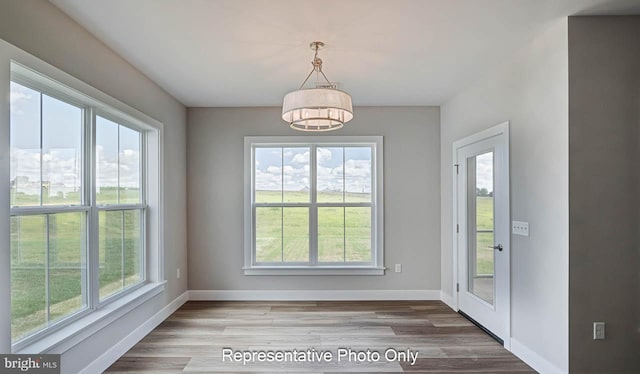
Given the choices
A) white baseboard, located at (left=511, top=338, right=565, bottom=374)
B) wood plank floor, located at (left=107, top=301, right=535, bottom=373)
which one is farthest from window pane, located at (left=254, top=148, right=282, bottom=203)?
white baseboard, located at (left=511, top=338, right=565, bottom=374)

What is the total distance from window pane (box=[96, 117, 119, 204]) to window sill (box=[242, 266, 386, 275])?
2.12m

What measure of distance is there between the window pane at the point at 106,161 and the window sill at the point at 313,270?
212 centimetres

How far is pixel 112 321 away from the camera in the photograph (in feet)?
10.1

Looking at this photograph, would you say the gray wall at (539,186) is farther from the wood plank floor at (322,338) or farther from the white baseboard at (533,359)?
the wood plank floor at (322,338)

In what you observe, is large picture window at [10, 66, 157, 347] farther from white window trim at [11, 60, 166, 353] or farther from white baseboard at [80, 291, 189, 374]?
white baseboard at [80, 291, 189, 374]

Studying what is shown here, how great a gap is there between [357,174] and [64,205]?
133 inches

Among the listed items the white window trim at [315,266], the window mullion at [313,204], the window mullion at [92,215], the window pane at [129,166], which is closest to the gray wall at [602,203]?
the white window trim at [315,266]

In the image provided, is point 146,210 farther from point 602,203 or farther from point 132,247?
point 602,203

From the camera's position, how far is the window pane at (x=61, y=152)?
2.51m

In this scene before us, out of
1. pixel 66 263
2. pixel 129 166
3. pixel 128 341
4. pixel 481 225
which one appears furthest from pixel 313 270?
pixel 66 263

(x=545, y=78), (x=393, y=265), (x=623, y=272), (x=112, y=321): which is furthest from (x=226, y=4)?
(x=393, y=265)

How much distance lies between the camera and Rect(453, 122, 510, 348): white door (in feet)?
11.2

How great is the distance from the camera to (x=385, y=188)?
5.04 metres

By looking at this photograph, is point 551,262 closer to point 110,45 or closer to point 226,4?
point 226,4
